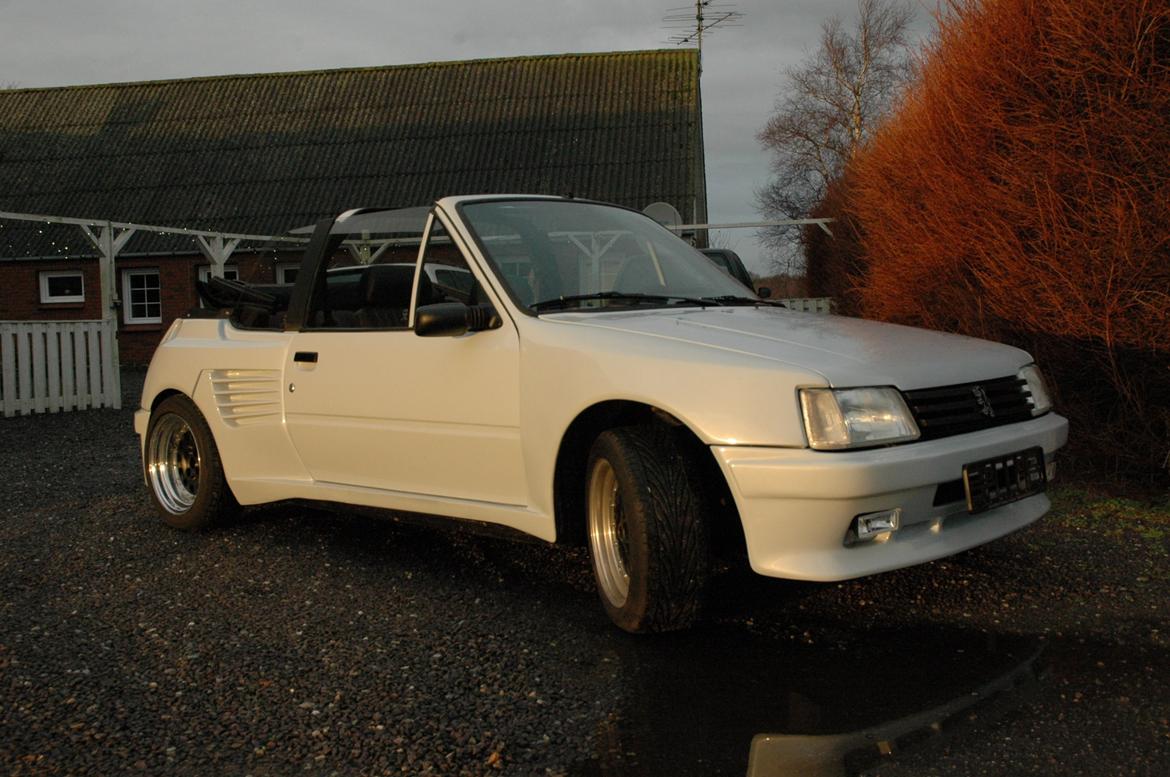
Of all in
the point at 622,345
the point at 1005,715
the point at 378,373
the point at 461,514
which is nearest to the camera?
the point at 1005,715

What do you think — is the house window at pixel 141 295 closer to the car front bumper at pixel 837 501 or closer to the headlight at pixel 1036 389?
the headlight at pixel 1036 389

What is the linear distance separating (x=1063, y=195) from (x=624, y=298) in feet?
10.2

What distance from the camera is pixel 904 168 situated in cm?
779

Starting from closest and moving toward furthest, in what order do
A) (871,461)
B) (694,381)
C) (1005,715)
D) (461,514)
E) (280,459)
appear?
1. (1005,715)
2. (871,461)
3. (694,381)
4. (461,514)
5. (280,459)

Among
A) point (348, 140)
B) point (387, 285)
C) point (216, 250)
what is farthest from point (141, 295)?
point (387, 285)

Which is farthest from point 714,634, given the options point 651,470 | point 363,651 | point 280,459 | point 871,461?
point 280,459

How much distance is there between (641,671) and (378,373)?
6.24ft

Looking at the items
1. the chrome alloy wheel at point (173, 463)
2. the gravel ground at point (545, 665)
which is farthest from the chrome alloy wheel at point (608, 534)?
the chrome alloy wheel at point (173, 463)

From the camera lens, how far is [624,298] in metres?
4.59

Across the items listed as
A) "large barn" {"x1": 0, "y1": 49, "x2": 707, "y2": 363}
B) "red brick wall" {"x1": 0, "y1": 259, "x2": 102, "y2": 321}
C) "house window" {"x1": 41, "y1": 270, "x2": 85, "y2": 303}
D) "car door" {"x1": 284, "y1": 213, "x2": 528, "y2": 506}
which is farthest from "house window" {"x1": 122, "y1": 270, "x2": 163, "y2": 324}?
"car door" {"x1": 284, "y1": 213, "x2": 528, "y2": 506}

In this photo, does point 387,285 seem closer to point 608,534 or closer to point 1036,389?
point 608,534

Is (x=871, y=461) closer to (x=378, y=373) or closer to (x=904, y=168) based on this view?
(x=378, y=373)

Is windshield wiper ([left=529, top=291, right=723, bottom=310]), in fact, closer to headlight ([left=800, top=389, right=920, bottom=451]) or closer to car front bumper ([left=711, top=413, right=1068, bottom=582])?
car front bumper ([left=711, top=413, right=1068, bottom=582])

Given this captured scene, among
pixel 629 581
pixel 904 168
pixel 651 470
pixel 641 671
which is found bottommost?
pixel 641 671
